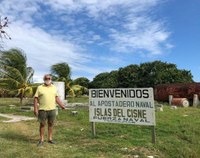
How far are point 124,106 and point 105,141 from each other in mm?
1157

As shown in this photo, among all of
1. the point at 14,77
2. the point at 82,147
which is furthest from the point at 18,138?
the point at 14,77

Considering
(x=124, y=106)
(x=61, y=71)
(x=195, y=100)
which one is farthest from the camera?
(x=61, y=71)

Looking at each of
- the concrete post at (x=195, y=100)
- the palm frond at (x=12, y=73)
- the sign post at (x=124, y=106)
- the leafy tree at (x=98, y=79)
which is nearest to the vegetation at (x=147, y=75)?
the leafy tree at (x=98, y=79)

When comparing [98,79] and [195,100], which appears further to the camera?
[98,79]

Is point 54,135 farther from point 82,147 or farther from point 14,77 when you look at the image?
point 14,77

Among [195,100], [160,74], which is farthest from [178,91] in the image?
[160,74]

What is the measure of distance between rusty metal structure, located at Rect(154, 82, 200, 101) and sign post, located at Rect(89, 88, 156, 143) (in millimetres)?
20048

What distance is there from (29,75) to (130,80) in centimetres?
2674

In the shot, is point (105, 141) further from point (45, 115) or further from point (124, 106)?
point (45, 115)

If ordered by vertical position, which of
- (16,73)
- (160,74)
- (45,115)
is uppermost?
(160,74)

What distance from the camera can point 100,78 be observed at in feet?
227

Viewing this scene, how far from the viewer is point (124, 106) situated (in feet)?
36.4

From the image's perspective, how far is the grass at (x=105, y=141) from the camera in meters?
9.78

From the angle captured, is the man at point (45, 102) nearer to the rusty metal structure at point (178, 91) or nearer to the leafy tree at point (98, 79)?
the rusty metal structure at point (178, 91)
